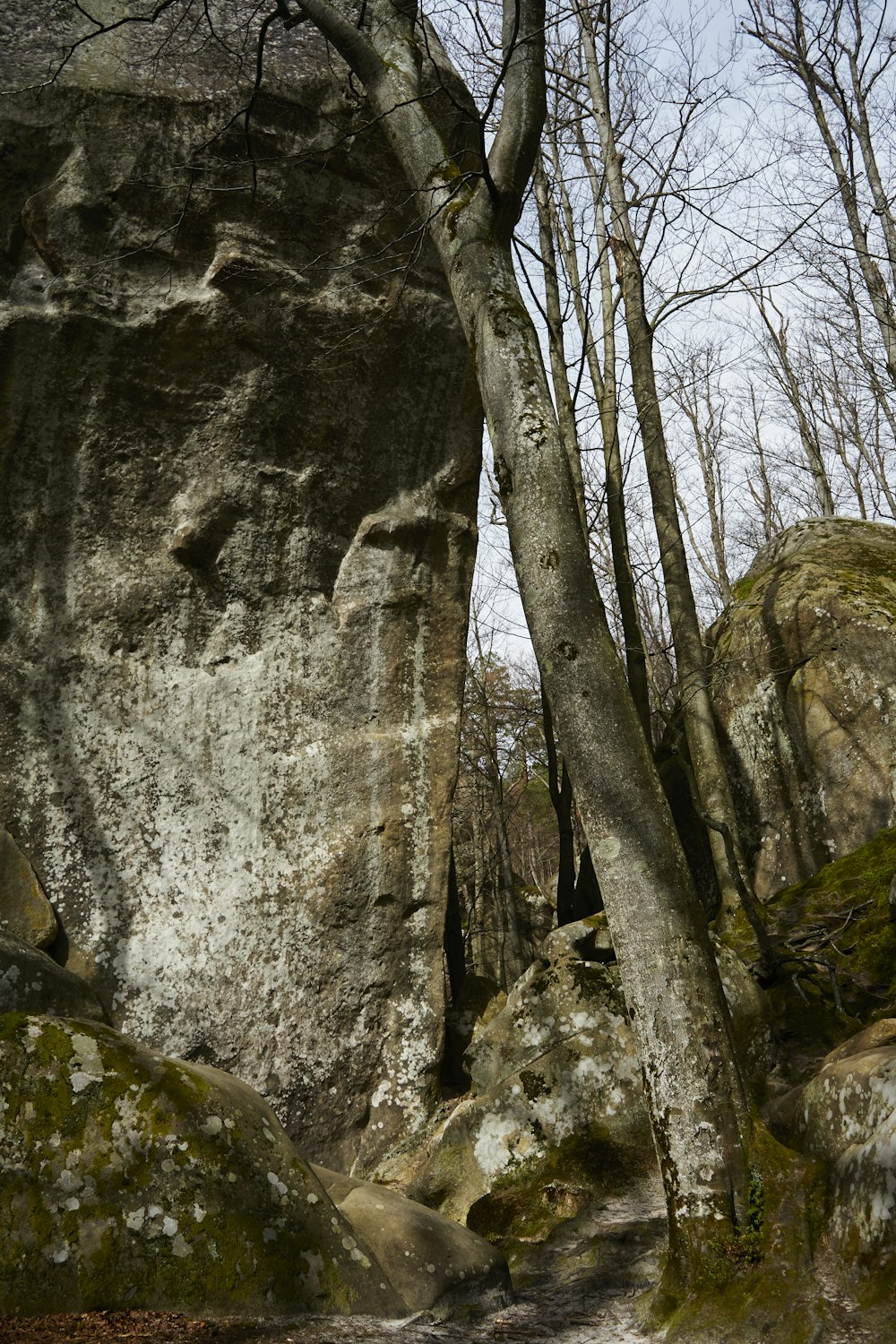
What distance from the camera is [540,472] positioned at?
3.93m

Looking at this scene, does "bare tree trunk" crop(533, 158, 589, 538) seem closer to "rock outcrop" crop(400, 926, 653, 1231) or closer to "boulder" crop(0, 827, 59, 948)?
"rock outcrop" crop(400, 926, 653, 1231)

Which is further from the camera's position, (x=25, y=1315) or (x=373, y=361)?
(x=373, y=361)

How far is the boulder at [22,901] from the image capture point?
5.55m

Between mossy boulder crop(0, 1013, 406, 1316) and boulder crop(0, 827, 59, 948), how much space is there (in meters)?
2.33

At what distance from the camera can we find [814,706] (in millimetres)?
9711

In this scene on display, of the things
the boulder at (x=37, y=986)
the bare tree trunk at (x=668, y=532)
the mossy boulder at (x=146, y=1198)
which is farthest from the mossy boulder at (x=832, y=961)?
the boulder at (x=37, y=986)

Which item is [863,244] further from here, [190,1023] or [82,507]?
[190,1023]

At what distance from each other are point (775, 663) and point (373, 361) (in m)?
5.52

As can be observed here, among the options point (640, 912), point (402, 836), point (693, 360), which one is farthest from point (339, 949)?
point (693, 360)

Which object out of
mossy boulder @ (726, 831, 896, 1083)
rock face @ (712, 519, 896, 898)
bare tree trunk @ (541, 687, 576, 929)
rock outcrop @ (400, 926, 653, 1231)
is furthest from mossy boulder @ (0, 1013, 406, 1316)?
rock face @ (712, 519, 896, 898)

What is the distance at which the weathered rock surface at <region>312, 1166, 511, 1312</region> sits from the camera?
353 cm

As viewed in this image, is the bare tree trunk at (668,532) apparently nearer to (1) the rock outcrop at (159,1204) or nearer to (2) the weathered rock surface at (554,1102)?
(2) the weathered rock surface at (554,1102)

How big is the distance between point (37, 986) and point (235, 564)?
297cm

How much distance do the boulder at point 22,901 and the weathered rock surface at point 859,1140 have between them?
400cm
